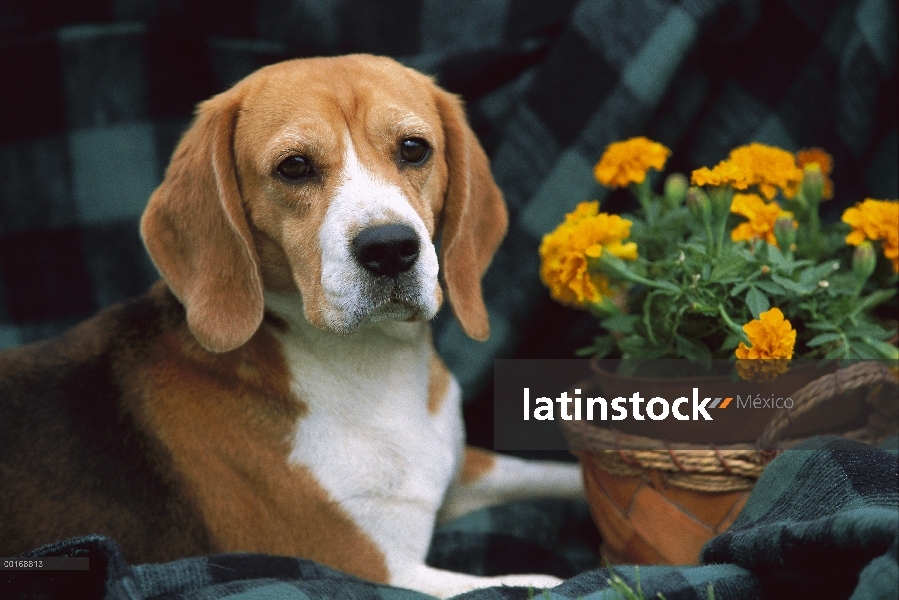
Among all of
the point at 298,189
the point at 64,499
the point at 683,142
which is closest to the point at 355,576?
the point at 64,499

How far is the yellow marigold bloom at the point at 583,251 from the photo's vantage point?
74.0 inches

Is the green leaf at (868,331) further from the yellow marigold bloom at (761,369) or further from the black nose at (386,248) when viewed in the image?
the black nose at (386,248)

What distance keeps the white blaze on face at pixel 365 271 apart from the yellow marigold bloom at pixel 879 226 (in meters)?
0.96

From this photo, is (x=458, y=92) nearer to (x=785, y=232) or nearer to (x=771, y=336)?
(x=785, y=232)

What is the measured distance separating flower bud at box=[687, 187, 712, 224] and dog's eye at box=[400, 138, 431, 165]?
60cm

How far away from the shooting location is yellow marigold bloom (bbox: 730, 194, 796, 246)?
1.93 meters

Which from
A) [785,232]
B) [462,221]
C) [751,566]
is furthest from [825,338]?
[462,221]

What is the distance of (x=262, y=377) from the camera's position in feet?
6.08

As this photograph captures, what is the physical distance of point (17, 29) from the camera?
2787 millimetres

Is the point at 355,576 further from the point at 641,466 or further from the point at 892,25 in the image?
the point at 892,25

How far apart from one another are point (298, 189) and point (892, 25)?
1.85 m

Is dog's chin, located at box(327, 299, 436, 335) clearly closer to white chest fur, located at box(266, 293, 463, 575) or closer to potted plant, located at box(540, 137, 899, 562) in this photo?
white chest fur, located at box(266, 293, 463, 575)

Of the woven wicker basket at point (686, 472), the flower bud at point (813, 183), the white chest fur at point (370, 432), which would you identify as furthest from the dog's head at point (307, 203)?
the flower bud at point (813, 183)

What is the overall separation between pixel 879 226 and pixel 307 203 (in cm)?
126
